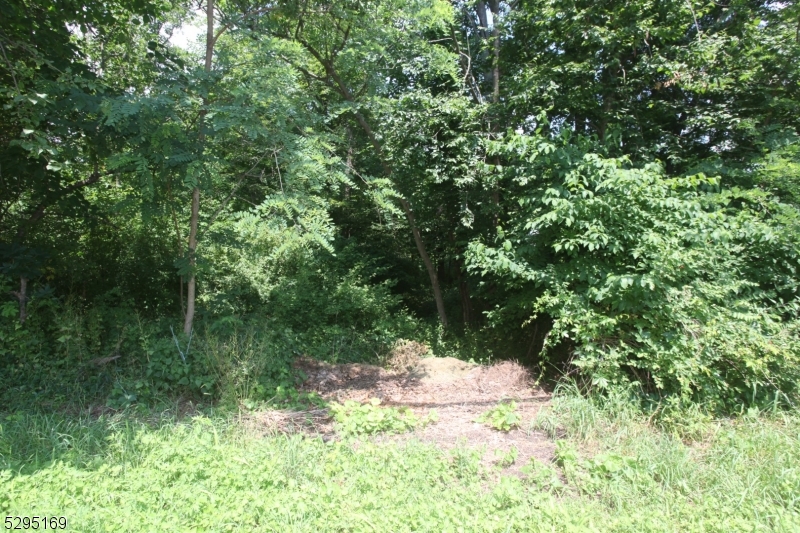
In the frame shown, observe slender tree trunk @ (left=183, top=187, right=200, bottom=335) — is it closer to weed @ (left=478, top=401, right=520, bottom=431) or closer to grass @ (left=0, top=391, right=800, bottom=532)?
grass @ (left=0, top=391, right=800, bottom=532)

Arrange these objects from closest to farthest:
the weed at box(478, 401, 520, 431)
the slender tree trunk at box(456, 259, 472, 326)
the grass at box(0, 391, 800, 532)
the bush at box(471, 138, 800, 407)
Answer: the grass at box(0, 391, 800, 532) → the weed at box(478, 401, 520, 431) → the bush at box(471, 138, 800, 407) → the slender tree trunk at box(456, 259, 472, 326)

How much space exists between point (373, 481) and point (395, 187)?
5.69 m

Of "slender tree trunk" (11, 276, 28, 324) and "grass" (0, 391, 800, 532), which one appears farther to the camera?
"slender tree trunk" (11, 276, 28, 324)

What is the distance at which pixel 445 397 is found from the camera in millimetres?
5707

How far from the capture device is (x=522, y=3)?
7.74m

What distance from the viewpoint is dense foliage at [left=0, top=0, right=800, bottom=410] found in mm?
4637

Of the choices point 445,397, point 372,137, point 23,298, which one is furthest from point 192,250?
point 372,137

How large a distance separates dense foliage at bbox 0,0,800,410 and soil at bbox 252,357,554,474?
0.50 meters

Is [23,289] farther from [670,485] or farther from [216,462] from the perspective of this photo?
[670,485]

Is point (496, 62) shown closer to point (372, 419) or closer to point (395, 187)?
point (395, 187)

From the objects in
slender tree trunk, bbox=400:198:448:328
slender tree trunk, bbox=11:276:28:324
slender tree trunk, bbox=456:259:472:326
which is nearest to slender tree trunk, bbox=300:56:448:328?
slender tree trunk, bbox=400:198:448:328

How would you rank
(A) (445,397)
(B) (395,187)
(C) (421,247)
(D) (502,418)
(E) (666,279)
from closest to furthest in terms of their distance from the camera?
(D) (502,418)
(E) (666,279)
(A) (445,397)
(B) (395,187)
(C) (421,247)

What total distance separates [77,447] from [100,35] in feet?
17.3

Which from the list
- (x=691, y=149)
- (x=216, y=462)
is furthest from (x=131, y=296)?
(x=691, y=149)
